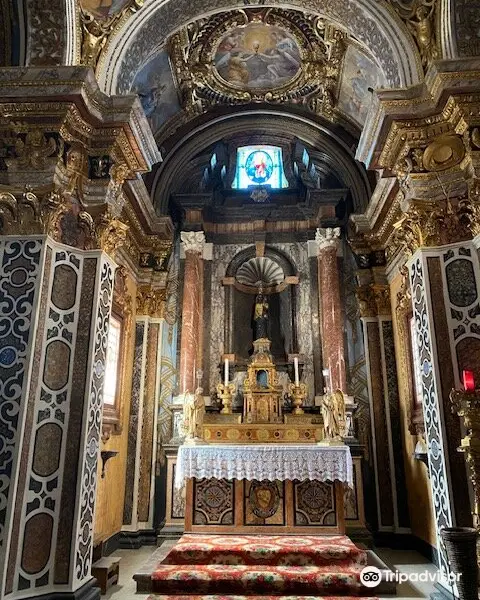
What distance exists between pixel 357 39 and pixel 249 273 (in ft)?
15.4

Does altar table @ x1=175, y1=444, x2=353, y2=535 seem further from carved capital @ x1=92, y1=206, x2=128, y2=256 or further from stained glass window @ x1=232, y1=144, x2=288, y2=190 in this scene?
stained glass window @ x1=232, y1=144, x2=288, y2=190

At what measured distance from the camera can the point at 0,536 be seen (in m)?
4.63

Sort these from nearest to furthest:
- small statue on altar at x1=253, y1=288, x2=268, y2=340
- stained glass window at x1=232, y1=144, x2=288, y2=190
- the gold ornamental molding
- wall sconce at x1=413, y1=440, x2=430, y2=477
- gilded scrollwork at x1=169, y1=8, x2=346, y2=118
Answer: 1. the gold ornamental molding
2. wall sconce at x1=413, y1=440, x2=430, y2=477
3. gilded scrollwork at x1=169, y1=8, x2=346, y2=118
4. small statue on altar at x1=253, y1=288, x2=268, y2=340
5. stained glass window at x1=232, y1=144, x2=288, y2=190

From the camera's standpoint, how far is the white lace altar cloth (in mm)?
6938

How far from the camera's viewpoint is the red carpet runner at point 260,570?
5.39 metres

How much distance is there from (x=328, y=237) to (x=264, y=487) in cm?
470

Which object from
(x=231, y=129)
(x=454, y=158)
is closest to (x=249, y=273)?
(x=231, y=129)

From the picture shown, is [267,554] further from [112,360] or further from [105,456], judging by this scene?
[112,360]

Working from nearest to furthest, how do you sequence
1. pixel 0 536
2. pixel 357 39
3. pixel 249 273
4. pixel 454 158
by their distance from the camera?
1. pixel 0 536
2. pixel 454 158
3. pixel 357 39
4. pixel 249 273

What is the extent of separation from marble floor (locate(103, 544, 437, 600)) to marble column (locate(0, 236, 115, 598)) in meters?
0.54

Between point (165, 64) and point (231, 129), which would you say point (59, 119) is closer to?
point (165, 64)

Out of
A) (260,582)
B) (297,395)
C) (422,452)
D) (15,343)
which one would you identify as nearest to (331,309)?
(297,395)

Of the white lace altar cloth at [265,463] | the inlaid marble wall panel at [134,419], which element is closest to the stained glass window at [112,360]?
the inlaid marble wall panel at [134,419]

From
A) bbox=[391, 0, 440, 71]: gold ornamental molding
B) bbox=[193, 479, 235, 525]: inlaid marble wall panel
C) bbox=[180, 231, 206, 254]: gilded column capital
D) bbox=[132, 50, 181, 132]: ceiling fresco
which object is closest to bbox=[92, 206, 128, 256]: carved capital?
bbox=[132, 50, 181, 132]: ceiling fresco
